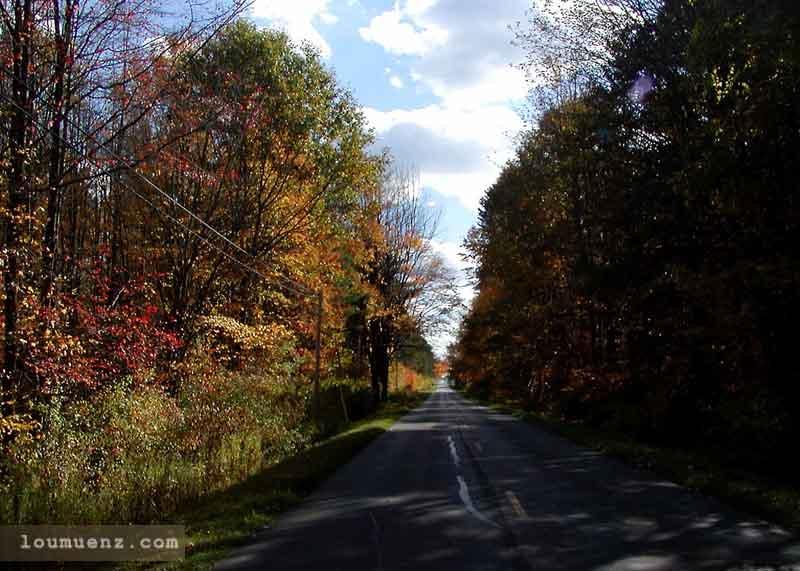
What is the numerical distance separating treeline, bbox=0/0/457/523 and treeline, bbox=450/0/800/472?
931 cm

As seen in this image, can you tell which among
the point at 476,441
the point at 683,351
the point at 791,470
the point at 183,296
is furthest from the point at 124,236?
the point at 791,470

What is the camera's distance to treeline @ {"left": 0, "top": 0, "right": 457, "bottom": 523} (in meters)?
12.2

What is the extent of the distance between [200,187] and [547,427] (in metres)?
15.9

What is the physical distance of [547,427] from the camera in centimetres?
2758

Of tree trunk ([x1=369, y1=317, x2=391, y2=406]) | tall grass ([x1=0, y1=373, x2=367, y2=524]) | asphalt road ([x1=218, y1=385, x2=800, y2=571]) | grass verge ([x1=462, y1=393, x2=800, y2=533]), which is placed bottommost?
grass verge ([x1=462, y1=393, x2=800, y2=533])

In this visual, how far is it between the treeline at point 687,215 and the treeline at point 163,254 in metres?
9.31

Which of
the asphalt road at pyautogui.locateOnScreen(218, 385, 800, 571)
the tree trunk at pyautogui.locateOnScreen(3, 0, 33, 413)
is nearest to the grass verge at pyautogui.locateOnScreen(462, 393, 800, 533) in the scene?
the asphalt road at pyautogui.locateOnScreen(218, 385, 800, 571)

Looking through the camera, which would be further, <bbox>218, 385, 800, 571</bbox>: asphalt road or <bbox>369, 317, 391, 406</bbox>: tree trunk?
<bbox>369, 317, 391, 406</bbox>: tree trunk

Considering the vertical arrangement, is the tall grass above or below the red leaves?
below

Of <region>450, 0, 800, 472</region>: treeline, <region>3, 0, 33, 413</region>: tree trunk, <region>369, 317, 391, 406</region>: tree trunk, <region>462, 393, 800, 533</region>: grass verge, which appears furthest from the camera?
<region>369, 317, 391, 406</region>: tree trunk

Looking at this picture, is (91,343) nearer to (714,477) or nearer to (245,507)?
(245,507)

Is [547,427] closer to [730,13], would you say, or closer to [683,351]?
[683,351]

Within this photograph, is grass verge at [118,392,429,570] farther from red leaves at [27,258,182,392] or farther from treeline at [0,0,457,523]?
red leaves at [27,258,182,392]

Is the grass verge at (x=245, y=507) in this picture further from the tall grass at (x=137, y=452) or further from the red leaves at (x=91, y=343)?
the red leaves at (x=91, y=343)
